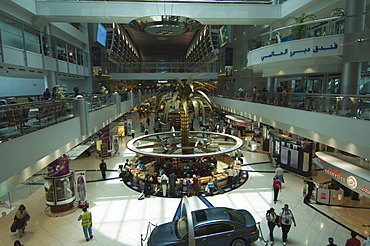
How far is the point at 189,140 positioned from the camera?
52.3 feet

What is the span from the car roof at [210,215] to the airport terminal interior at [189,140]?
1.74 ft


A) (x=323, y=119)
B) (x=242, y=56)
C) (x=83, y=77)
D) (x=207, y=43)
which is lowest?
(x=323, y=119)

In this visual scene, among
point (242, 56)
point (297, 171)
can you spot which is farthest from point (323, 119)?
point (242, 56)

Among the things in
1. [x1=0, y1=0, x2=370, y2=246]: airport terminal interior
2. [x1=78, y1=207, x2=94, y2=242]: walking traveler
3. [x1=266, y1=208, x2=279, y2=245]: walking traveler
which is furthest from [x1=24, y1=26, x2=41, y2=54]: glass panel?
[x1=266, y1=208, x2=279, y2=245]: walking traveler

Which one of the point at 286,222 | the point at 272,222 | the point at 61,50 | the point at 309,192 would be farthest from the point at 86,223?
the point at 61,50

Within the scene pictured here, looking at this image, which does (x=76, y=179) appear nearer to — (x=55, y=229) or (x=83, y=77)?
(x=55, y=229)

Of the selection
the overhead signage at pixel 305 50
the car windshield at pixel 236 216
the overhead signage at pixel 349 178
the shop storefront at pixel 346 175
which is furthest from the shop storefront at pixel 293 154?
the car windshield at pixel 236 216

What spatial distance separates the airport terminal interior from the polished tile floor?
67 mm

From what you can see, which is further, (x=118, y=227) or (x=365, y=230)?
(x=118, y=227)

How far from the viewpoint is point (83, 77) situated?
101ft

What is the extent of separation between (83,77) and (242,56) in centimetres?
2086

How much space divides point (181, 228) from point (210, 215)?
1.12 meters

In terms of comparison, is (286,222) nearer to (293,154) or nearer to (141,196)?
(141,196)

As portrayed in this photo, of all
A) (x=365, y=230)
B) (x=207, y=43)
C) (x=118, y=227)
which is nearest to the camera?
(x=365, y=230)
